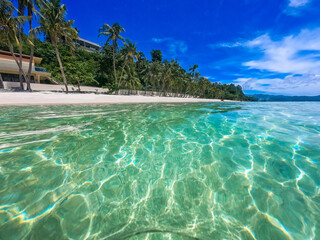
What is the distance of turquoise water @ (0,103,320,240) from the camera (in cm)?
177

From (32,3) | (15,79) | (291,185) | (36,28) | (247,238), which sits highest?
(32,3)

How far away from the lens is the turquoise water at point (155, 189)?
177cm

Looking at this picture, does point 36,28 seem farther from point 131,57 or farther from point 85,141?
point 85,141

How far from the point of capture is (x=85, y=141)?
4.19m

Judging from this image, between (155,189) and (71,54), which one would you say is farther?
(71,54)

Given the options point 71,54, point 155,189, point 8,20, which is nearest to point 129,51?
point 71,54

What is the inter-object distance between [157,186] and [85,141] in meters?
3.05

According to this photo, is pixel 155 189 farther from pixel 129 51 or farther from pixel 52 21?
pixel 129 51

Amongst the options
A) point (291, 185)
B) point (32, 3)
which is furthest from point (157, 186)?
point (32, 3)

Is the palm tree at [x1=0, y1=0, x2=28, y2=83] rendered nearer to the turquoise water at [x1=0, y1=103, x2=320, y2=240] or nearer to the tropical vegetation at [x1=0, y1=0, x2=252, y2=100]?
the tropical vegetation at [x1=0, y1=0, x2=252, y2=100]

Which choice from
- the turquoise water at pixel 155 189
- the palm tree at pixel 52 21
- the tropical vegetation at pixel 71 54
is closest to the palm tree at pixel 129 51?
the tropical vegetation at pixel 71 54

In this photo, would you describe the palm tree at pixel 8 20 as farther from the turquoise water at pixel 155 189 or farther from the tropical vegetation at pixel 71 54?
the turquoise water at pixel 155 189

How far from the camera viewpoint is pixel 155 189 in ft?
8.11

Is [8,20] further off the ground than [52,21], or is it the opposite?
[52,21]
